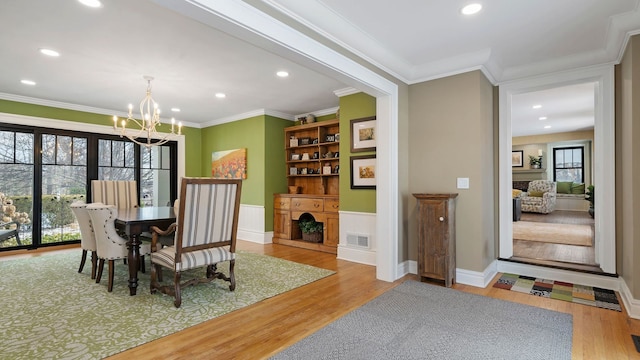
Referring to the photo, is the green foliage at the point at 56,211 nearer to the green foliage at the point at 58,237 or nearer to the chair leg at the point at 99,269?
the green foliage at the point at 58,237

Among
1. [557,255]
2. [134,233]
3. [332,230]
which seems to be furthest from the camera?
[332,230]

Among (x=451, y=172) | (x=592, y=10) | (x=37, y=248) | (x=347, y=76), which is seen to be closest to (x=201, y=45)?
(x=347, y=76)

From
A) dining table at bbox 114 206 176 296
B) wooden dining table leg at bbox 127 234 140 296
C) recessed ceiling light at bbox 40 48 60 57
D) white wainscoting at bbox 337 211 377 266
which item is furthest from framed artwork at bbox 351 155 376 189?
recessed ceiling light at bbox 40 48 60 57

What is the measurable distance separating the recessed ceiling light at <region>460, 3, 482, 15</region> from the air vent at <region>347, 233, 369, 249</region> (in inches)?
112

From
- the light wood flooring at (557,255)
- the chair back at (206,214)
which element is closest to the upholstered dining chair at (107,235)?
the chair back at (206,214)

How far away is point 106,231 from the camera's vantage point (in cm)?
317

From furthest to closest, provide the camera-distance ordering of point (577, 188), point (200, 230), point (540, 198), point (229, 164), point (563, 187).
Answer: point (563, 187) < point (577, 188) < point (540, 198) < point (229, 164) < point (200, 230)

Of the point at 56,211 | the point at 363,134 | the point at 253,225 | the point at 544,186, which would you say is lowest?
the point at 253,225

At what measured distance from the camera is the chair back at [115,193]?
14.5 ft

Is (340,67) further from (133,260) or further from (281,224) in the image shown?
(281,224)

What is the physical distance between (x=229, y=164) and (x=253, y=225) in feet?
4.77

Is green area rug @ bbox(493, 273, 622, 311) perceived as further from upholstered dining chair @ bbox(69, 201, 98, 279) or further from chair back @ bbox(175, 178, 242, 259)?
upholstered dining chair @ bbox(69, 201, 98, 279)

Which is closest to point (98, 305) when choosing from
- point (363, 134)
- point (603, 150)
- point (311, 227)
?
point (311, 227)

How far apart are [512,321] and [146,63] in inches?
175
